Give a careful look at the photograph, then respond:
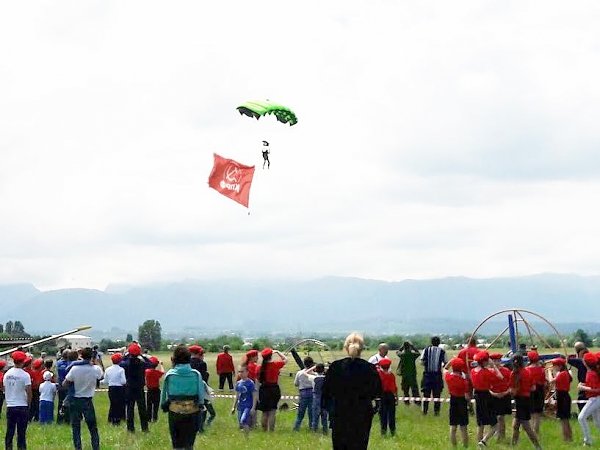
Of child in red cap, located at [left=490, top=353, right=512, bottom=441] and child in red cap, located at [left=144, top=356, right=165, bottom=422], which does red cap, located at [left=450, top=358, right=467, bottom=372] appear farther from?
child in red cap, located at [left=144, top=356, right=165, bottom=422]

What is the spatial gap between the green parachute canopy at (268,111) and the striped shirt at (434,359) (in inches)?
367

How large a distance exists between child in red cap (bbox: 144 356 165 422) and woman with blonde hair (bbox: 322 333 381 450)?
30.6 feet

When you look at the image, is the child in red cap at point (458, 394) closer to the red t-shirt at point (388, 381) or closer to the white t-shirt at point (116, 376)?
the red t-shirt at point (388, 381)

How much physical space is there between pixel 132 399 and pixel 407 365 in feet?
25.4

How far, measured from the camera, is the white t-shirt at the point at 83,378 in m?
14.8

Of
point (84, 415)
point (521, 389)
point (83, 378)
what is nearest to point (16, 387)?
point (83, 378)

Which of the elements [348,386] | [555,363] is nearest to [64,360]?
[555,363]

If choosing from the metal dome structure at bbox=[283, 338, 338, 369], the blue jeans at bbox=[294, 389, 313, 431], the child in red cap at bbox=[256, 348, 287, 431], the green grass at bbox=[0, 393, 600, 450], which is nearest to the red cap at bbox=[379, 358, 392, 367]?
the green grass at bbox=[0, 393, 600, 450]

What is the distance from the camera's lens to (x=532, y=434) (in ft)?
50.8

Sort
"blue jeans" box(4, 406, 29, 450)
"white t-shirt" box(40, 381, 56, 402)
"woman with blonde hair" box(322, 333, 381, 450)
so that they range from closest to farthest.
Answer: "woman with blonde hair" box(322, 333, 381, 450) < "blue jeans" box(4, 406, 29, 450) < "white t-shirt" box(40, 381, 56, 402)

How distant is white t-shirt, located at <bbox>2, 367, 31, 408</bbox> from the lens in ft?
47.5

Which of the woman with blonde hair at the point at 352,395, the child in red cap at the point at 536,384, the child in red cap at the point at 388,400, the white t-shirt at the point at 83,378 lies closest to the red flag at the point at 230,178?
the child in red cap at the point at 388,400

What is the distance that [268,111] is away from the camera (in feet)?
91.6

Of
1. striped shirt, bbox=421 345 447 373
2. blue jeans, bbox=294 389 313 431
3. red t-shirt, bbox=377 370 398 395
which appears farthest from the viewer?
striped shirt, bbox=421 345 447 373
